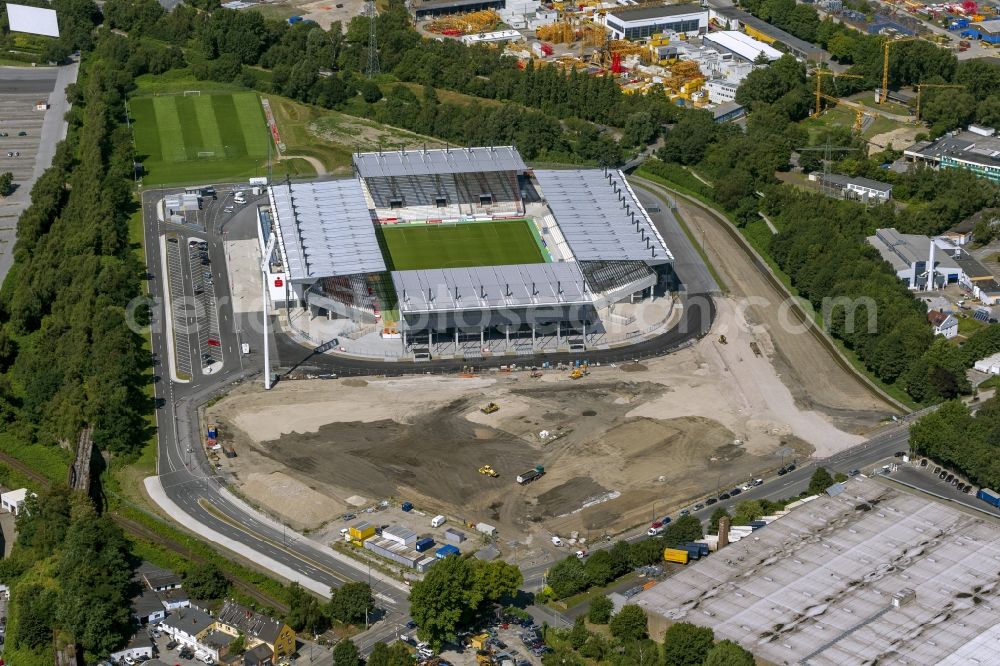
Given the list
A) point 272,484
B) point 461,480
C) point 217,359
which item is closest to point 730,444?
point 461,480

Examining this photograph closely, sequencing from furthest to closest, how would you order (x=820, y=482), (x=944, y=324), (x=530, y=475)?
(x=944, y=324) → (x=530, y=475) → (x=820, y=482)

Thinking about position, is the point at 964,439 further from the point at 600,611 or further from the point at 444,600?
the point at 444,600

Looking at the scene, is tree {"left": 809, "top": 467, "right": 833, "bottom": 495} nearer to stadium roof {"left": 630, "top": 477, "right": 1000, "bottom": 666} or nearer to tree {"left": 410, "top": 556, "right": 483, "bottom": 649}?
stadium roof {"left": 630, "top": 477, "right": 1000, "bottom": 666}

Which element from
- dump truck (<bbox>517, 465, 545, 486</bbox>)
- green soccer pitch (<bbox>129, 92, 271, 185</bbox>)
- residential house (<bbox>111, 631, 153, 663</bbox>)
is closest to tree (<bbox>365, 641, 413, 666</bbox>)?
residential house (<bbox>111, 631, 153, 663</bbox>)

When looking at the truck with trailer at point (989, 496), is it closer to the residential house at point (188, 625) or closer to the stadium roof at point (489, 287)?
the stadium roof at point (489, 287)

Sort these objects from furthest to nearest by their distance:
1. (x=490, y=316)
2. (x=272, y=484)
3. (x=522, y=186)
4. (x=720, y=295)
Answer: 1. (x=522, y=186)
2. (x=720, y=295)
3. (x=490, y=316)
4. (x=272, y=484)

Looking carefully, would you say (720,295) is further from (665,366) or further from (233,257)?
(233,257)

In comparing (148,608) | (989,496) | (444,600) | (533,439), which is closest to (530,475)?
(533,439)
